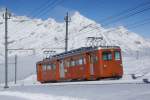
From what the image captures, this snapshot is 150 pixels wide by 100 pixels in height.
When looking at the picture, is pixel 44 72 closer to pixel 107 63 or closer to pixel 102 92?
pixel 107 63

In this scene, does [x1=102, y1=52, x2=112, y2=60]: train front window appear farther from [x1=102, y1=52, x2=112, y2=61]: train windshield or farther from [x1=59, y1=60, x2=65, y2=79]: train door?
[x1=59, y1=60, x2=65, y2=79]: train door

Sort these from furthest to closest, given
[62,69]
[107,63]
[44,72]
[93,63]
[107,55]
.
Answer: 1. [44,72]
2. [62,69]
3. [107,55]
4. [107,63]
5. [93,63]

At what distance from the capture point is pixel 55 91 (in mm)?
26453

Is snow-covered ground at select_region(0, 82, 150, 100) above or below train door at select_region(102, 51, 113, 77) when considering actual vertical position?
below

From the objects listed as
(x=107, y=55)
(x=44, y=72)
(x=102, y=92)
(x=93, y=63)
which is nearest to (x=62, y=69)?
(x=93, y=63)

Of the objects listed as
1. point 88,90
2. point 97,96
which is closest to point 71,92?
point 88,90

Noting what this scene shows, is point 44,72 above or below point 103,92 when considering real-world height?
above

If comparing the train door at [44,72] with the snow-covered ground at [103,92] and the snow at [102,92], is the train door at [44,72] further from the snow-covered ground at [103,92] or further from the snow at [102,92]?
the snow at [102,92]

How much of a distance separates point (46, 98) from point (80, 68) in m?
10.0

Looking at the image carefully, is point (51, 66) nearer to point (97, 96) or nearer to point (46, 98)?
point (46, 98)

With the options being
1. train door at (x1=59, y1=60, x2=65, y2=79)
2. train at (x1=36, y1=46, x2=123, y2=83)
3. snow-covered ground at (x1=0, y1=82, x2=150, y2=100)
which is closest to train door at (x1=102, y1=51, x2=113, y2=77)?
train at (x1=36, y1=46, x2=123, y2=83)

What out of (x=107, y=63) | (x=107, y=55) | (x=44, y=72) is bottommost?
(x=44, y=72)

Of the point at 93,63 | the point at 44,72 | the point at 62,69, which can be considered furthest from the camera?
the point at 44,72

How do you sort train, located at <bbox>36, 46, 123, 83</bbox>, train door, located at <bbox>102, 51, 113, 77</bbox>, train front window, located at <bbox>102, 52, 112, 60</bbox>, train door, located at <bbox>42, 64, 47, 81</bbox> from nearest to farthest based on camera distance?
train, located at <bbox>36, 46, 123, 83</bbox>, train door, located at <bbox>102, 51, 113, 77</bbox>, train front window, located at <bbox>102, 52, 112, 60</bbox>, train door, located at <bbox>42, 64, 47, 81</bbox>
